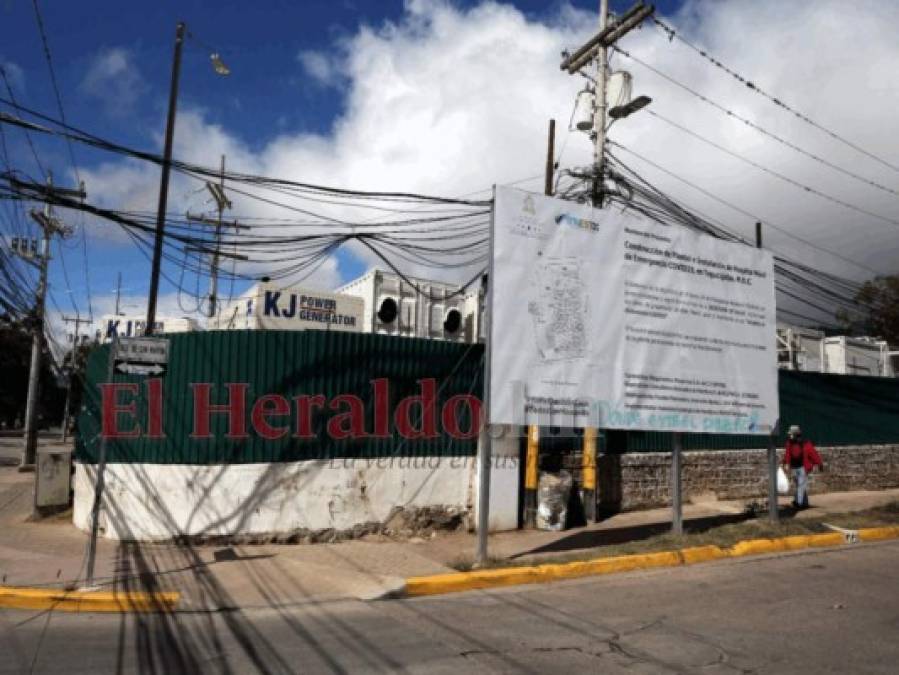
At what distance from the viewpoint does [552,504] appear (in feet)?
36.9

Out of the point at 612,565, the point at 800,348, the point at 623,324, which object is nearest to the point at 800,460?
the point at 623,324

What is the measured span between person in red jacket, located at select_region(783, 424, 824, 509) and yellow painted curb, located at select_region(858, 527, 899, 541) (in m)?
2.25

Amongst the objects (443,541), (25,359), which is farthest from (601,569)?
(25,359)

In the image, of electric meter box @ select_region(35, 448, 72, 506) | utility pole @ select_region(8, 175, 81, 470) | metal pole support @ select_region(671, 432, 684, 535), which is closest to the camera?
metal pole support @ select_region(671, 432, 684, 535)

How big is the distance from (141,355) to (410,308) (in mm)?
11622

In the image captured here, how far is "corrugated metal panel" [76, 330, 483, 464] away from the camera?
32.6ft

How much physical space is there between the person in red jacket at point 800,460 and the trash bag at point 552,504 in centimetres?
520

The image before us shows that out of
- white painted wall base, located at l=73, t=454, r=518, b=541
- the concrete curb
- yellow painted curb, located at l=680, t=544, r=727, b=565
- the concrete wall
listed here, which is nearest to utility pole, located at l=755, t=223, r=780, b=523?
the concrete curb

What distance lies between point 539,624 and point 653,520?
6.50 m

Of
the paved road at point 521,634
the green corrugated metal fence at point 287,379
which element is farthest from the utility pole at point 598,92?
the paved road at point 521,634

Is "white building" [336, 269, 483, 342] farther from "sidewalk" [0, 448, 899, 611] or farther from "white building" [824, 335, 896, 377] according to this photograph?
"white building" [824, 335, 896, 377]

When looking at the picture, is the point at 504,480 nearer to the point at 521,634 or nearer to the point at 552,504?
the point at 552,504

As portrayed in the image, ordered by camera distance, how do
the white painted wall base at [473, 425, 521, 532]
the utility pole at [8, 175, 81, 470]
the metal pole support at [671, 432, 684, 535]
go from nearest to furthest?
the metal pole support at [671, 432, 684, 535] < the white painted wall base at [473, 425, 521, 532] < the utility pole at [8, 175, 81, 470]

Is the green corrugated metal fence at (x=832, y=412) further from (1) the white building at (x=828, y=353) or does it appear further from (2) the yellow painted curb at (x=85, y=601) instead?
(2) the yellow painted curb at (x=85, y=601)
